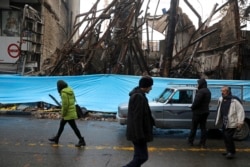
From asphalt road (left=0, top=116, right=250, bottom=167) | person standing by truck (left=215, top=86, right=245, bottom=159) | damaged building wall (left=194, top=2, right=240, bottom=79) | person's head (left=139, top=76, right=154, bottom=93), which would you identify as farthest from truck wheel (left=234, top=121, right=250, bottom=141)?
damaged building wall (left=194, top=2, right=240, bottom=79)

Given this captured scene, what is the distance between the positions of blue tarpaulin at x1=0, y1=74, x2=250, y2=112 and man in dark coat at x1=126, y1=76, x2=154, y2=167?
9.45 metres

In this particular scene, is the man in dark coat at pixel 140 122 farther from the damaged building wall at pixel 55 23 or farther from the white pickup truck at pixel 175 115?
the damaged building wall at pixel 55 23

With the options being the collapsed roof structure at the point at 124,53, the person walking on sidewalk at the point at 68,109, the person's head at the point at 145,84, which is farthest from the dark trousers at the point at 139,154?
the collapsed roof structure at the point at 124,53

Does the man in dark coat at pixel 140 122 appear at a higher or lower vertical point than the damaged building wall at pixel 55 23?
lower

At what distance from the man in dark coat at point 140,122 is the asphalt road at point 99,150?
191 centimetres

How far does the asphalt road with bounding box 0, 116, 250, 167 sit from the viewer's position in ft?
26.1

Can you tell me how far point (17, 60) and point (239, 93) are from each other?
1225 cm

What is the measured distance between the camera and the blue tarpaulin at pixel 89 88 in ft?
51.6

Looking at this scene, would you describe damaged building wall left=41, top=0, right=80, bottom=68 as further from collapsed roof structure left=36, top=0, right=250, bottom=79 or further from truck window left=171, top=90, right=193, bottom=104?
truck window left=171, top=90, right=193, bottom=104

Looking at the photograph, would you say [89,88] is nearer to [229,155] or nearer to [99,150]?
[99,150]

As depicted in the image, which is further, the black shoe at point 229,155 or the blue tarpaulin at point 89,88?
the blue tarpaulin at point 89,88

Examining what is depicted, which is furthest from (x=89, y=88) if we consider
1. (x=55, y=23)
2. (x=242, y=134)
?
(x=55, y=23)

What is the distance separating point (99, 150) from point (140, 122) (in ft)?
11.5

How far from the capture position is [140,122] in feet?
19.3
